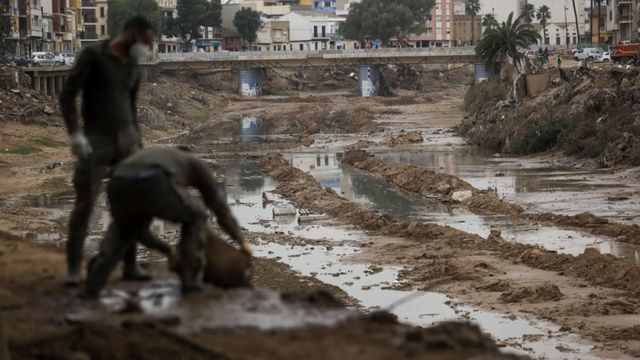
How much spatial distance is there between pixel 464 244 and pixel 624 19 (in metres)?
90.0

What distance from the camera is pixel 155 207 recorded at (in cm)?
959

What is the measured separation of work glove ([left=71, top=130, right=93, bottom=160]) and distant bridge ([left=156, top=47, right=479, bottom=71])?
9671 centimetres

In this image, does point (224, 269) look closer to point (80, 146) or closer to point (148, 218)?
point (148, 218)

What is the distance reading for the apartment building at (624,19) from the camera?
110m

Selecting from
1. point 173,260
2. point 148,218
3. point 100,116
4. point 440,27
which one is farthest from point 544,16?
point 148,218

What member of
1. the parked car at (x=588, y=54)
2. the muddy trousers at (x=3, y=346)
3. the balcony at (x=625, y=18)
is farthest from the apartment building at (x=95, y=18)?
the muddy trousers at (x=3, y=346)

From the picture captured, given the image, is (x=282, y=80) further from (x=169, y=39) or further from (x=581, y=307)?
(x=581, y=307)

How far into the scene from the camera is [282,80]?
125m

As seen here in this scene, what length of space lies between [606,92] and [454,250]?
29.1 metres

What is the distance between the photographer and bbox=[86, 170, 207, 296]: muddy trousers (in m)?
9.51

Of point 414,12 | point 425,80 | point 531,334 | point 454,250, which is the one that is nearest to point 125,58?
point 531,334

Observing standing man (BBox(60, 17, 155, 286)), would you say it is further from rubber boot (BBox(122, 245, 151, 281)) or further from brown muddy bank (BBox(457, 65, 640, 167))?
brown muddy bank (BBox(457, 65, 640, 167))

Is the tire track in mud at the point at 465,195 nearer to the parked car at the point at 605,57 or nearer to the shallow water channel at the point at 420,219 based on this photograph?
the shallow water channel at the point at 420,219

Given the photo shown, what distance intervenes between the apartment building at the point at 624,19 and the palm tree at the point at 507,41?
95.7ft
